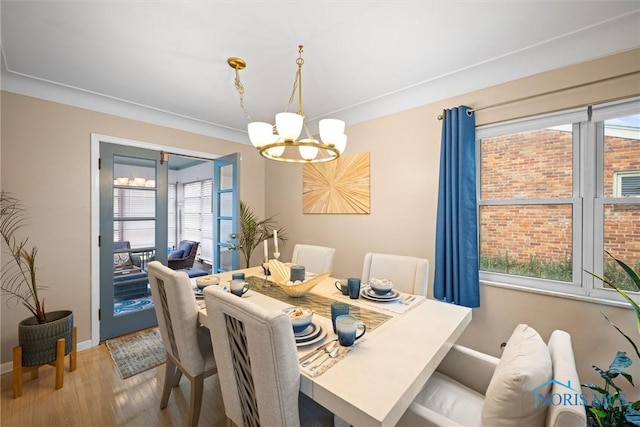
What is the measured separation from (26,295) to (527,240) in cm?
425

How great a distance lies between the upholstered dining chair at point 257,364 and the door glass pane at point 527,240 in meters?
1.87

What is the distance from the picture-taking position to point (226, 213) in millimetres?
3535

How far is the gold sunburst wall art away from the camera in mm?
2857

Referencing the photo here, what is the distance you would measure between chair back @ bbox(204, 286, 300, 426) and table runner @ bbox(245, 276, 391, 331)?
0.51 metres

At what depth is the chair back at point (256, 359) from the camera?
89cm

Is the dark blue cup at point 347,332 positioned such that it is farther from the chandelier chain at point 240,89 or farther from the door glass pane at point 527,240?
the chandelier chain at point 240,89

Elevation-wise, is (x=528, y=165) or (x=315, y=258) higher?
(x=528, y=165)

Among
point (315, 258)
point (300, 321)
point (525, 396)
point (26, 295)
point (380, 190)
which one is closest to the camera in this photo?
point (525, 396)

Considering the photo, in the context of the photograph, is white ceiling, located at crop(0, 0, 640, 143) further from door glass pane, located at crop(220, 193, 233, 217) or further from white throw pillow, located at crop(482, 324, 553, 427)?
white throw pillow, located at crop(482, 324, 553, 427)

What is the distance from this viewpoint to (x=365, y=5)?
1456 millimetres

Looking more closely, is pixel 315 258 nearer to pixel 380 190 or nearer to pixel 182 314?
pixel 380 190

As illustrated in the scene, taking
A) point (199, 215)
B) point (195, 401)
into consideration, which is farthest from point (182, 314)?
point (199, 215)

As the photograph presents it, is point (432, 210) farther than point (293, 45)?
Yes

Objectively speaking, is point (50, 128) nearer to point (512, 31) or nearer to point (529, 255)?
point (512, 31)
